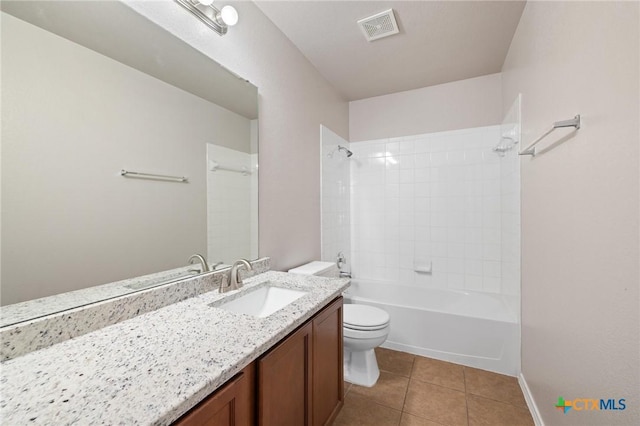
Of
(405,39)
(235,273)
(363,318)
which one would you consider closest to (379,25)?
(405,39)

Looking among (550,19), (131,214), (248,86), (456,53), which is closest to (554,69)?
(550,19)

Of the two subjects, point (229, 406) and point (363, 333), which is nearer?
point (229, 406)

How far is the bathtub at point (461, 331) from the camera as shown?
200cm

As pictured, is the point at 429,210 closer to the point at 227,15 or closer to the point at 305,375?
the point at 305,375

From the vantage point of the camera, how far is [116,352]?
75 centimetres

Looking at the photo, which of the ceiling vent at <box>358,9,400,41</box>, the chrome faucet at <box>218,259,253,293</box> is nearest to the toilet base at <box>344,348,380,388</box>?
the chrome faucet at <box>218,259,253,293</box>

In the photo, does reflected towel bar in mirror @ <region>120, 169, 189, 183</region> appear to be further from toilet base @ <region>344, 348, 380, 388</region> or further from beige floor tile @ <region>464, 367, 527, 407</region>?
beige floor tile @ <region>464, 367, 527, 407</region>

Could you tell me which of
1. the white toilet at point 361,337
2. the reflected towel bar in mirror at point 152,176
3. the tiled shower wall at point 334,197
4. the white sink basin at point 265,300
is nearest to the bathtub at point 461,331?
the white toilet at point 361,337

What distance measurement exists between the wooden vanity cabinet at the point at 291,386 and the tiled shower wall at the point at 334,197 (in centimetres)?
122

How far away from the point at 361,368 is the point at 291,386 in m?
A: 1.12

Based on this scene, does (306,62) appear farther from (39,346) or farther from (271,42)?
(39,346)

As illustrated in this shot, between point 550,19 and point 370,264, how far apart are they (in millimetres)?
2444

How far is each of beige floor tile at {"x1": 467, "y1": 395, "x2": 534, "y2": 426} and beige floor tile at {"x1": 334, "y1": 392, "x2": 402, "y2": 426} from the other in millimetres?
452

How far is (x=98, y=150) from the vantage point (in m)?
0.92
